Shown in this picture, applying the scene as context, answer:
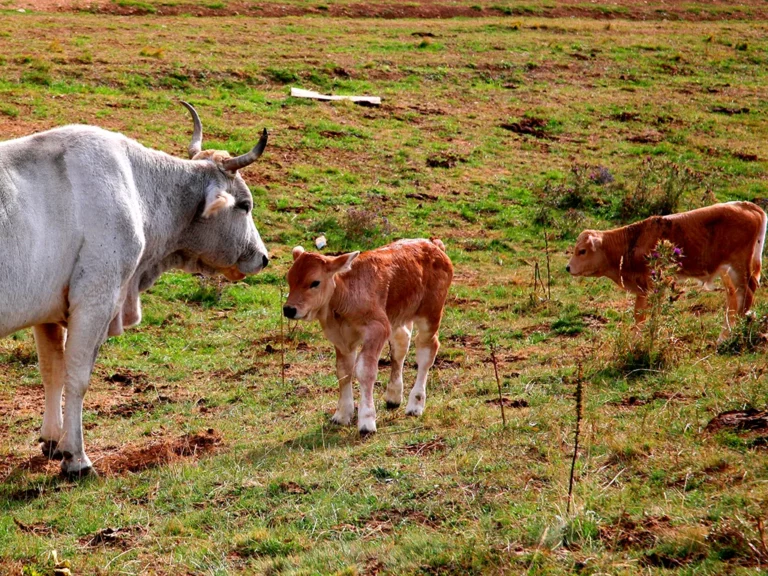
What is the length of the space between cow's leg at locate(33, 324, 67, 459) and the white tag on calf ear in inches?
62.6

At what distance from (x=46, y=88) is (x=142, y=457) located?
13342 mm

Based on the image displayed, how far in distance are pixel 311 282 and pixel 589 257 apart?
16.5 ft

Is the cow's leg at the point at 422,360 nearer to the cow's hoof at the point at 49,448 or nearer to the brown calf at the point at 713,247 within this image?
the cow's hoof at the point at 49,448

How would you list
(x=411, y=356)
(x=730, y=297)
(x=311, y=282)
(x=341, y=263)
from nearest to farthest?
(x=311, y=282) < (x=341, y=263) < (x=411, y=356) < (x=730, y=297)

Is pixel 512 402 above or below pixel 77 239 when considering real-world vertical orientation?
below

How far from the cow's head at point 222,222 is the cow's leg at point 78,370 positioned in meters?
1.48

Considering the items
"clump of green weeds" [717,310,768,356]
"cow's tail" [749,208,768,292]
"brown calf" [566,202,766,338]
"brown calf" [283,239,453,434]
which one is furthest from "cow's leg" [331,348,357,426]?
"cow's tail" [749,208,768,292]

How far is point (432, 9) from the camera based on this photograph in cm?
3506

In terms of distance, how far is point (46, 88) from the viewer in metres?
19.5

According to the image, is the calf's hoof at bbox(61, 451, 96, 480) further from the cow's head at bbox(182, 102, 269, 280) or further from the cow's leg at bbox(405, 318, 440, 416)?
the cow's leg at bbox(405, 318, 440, 416)

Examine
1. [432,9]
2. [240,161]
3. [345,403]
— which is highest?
[240,161]

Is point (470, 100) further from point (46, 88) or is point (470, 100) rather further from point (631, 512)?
point (631, 512)

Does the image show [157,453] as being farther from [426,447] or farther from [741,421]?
[741,421]

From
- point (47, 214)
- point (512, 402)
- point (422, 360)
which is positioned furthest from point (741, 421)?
point (47, 214)
